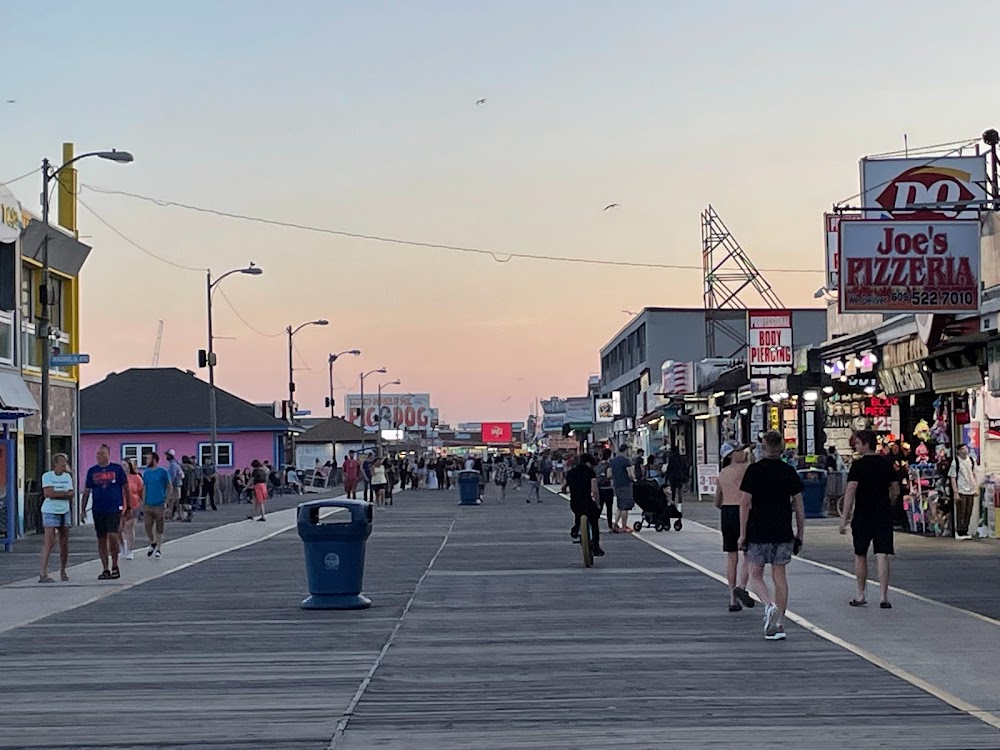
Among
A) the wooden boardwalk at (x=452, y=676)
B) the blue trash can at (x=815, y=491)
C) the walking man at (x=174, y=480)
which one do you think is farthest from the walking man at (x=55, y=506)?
the blue trash can at (x=815, y=491)

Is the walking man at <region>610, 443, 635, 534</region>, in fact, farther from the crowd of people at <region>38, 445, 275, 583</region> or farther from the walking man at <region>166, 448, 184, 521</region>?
the crowd of people at <region>38, 445, 275, 583</region>

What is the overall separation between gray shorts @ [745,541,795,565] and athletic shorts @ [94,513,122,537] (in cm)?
1011

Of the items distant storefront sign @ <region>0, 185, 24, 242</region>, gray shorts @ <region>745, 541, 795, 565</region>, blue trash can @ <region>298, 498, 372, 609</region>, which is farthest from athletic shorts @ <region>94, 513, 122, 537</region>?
distant storefront sign @ <region>0, 185, 24, 242</region>

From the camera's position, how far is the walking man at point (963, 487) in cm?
2547

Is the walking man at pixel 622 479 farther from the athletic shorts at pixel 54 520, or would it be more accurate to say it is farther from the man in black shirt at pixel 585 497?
the athletic shorts at pixel 54 520

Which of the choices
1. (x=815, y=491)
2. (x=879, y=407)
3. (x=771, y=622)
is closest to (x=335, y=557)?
(x=771, y=622)

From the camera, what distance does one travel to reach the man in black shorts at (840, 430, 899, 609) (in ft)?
51.1

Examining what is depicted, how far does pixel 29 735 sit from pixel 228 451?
6667 centimetres

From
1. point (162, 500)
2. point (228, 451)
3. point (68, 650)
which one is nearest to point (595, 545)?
point (162, 500)

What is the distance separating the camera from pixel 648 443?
79125 millimetres

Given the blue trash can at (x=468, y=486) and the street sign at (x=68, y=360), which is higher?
the street sign at (x=68, y=360)

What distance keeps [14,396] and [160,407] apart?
4458cm

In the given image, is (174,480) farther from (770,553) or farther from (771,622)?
(771,622)

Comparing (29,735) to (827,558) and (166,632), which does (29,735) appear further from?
(827,558)
